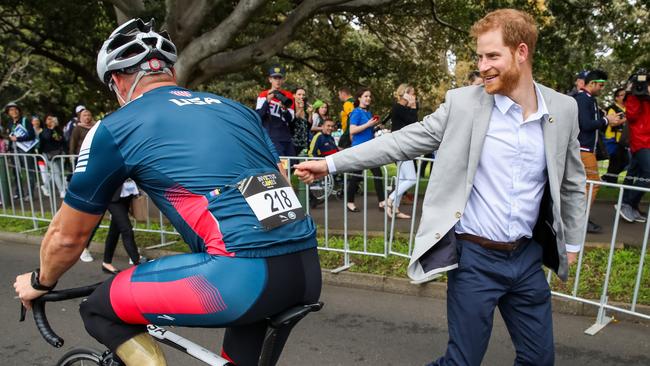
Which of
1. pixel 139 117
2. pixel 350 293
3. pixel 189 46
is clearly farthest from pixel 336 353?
pixel 189 46

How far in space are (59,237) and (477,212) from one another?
1.76m

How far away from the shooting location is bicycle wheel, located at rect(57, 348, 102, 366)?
8.69 ft

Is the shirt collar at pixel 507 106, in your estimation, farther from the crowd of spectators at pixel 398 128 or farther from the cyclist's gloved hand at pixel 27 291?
the crowd of spectators at pixel 398 128

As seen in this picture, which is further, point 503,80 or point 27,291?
point 503,80

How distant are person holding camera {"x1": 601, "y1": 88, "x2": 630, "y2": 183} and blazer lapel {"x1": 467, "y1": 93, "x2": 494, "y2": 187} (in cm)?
753

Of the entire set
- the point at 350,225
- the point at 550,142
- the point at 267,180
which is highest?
the point at 550,142

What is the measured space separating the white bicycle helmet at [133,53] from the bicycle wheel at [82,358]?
4.18 ft

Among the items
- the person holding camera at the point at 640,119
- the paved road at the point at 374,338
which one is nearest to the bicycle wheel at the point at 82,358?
the paved road at the point at 374,338

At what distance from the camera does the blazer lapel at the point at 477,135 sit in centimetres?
252

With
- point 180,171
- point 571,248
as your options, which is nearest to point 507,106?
point 571,248

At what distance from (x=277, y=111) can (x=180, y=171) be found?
257 inches

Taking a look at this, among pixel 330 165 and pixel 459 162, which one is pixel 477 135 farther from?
pixel 330 165

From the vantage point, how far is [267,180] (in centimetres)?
216

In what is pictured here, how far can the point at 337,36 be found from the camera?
59.9 feet
